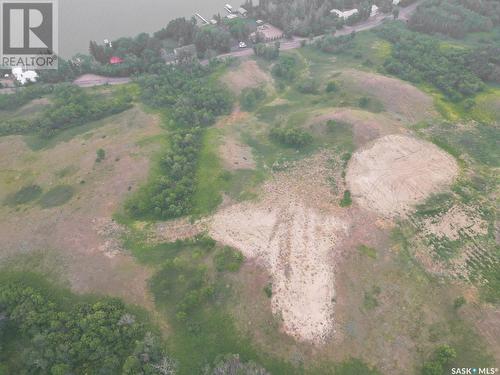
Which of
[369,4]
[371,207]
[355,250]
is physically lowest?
[355,250]

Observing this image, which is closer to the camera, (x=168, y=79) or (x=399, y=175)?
(x=399, y=175)


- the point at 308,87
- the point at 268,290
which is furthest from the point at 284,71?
the point at 268,290

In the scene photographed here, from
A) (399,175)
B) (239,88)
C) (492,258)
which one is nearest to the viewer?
(492,258)

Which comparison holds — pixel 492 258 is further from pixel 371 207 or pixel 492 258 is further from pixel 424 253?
pixel 371 207

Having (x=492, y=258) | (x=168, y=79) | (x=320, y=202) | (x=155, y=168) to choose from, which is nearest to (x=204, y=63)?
(x=168, y=79)

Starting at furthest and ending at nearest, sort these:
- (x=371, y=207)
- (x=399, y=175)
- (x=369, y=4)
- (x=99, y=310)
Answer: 1. (x=369, y=4)
2. (x=399, y=175)
3. (x=371, y=207)
4. (x=99, y=310)

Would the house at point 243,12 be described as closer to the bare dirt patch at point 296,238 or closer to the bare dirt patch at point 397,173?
the bare dirt patch at point 397,173

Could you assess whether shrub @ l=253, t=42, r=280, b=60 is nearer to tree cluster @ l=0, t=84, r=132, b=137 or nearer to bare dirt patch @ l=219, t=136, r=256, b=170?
bare dirt patch @ l=219, t=136, r=256, b=170
